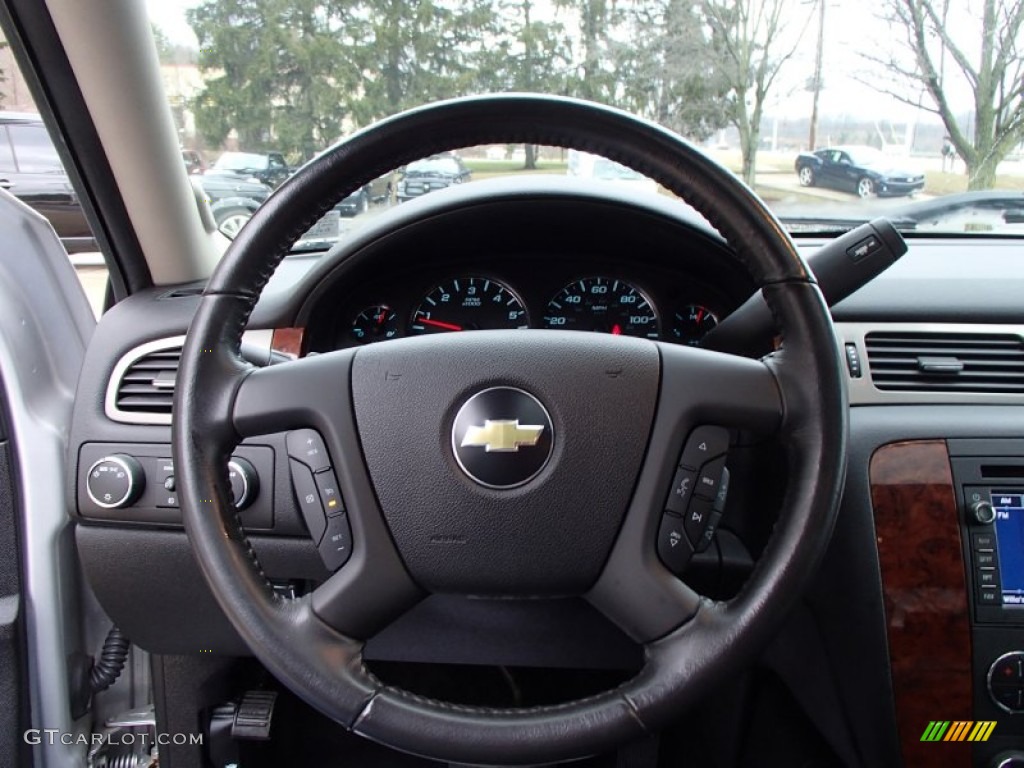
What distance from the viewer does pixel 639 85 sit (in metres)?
1.59

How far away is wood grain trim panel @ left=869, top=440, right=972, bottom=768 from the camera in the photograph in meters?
1.43

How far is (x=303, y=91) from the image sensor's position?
167cm

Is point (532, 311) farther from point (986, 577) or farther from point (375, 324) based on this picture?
point (986, 577)

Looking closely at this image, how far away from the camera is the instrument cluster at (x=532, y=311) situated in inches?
68.0

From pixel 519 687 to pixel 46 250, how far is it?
4.45 ft

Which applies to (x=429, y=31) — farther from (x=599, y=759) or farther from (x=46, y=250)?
(x=599, y=759)

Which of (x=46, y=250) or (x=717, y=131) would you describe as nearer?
(x=717, y=131)

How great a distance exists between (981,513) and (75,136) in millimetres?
1711

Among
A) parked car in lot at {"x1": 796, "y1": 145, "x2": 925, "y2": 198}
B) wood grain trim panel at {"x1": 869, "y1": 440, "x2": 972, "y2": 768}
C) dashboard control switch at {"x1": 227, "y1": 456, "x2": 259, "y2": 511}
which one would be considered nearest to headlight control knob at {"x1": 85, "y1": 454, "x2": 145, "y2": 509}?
dashboard control switch at {"x1": 227, "y1": 456, "x2": 259, "y2": 511}

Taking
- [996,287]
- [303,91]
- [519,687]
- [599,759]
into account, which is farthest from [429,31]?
[599,759]

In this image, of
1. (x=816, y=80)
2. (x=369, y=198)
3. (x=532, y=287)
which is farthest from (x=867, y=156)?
(x=369, y=198)

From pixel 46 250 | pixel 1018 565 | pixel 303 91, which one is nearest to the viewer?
pixel 1018 565

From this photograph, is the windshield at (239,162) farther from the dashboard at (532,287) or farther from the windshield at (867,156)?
the windshield at (867,156)

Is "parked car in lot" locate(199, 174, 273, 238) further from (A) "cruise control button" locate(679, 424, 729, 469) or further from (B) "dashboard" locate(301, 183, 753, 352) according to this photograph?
(A) "cruise control button" locate(679, 424, 729, 469)
